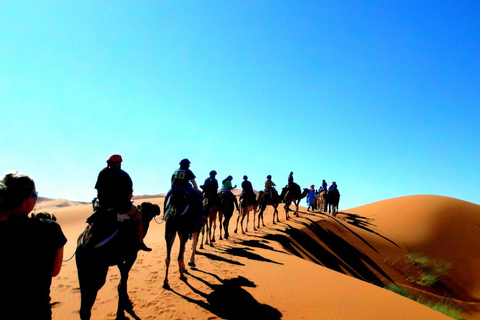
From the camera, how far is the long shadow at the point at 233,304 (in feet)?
17.7

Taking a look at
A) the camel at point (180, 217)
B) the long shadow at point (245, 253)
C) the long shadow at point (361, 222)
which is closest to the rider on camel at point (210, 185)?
the long shadow at point (245, 253)

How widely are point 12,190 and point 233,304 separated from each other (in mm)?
4772

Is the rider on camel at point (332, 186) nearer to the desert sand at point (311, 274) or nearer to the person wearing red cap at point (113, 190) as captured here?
the desert sand at point (311, 274)

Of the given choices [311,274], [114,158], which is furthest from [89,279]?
[311,274]

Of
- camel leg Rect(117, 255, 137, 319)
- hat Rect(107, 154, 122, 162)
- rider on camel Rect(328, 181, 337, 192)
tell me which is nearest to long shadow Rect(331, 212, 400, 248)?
rider on camel Rect(328, 181, 337, 192)

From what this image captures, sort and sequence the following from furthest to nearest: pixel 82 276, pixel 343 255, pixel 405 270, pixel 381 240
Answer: pixel 381 240, pixel 405 270, pixel 343 255, pixel 82 276

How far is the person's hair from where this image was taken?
2.24 meters

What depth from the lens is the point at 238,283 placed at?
7.16 m

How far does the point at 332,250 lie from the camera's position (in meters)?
16.8

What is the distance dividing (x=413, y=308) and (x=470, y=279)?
657 inches

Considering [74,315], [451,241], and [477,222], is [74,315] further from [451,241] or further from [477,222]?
[477,222]

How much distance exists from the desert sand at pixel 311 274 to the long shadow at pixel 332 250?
3.0 inches

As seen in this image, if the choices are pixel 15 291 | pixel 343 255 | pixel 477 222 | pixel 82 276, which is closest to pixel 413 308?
pixel 82 276

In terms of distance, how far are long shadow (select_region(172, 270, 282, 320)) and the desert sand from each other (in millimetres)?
21
